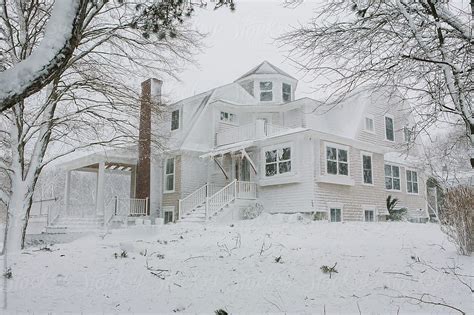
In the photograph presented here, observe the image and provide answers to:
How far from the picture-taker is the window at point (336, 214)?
18.0 metres

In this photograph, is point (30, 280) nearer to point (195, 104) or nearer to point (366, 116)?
point (195, 104)

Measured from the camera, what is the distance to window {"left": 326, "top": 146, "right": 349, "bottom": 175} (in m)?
18.0

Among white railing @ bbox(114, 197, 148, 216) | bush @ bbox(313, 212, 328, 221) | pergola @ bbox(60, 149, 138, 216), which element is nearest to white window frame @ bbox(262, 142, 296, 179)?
bush @ bbox(313, 212, 328, 221)

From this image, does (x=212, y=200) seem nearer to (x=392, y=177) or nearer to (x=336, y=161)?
(x=336, y=161)

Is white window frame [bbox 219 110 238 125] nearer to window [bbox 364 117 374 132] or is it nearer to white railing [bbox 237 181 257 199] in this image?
white railing [bbox 237 181 257 199]

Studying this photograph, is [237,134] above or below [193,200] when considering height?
above

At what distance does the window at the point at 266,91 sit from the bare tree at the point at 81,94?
1322 centimetres

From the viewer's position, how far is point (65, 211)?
1875 cm

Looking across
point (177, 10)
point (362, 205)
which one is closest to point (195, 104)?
point (362, 205)

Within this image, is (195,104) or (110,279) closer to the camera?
(110,279)

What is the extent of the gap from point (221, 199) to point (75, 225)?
6.36 m

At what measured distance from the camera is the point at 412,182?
23.5 meters

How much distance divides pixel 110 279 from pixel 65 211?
14.5 meters

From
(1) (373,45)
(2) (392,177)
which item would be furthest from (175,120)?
(1) (373,45)
